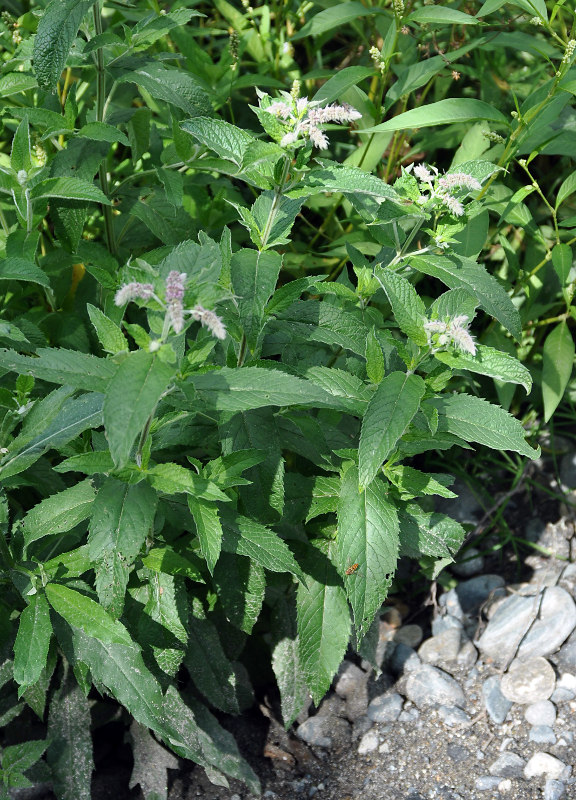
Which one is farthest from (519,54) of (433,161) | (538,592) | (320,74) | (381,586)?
(381,586)

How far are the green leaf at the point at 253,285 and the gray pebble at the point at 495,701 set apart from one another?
138 centimetres

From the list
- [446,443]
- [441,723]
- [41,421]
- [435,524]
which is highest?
[41,421]

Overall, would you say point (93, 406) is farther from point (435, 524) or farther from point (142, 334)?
point (435, 524)

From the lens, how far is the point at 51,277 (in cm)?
237

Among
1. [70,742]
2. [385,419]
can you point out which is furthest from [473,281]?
[70,742]

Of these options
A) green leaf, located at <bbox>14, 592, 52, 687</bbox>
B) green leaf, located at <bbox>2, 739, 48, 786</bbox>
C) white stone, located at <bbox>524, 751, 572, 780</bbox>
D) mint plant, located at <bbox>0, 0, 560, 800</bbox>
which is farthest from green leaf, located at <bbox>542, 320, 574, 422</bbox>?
green leaf, located at <bbox>2, 739, 48, 786</bbox>

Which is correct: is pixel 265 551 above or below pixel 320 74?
below

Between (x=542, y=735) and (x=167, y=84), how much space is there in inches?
78.4

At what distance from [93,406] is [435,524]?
0.83 metres

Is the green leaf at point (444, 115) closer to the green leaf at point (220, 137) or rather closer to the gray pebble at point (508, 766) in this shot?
the green leaf at point (220, 137)

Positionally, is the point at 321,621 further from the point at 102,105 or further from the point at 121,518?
the point at 102,105

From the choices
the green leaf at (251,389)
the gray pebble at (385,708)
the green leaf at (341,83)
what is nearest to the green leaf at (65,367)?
the green leaf at (251,389)

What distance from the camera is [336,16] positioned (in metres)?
Result: 2.50

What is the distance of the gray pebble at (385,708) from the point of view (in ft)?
7.89
